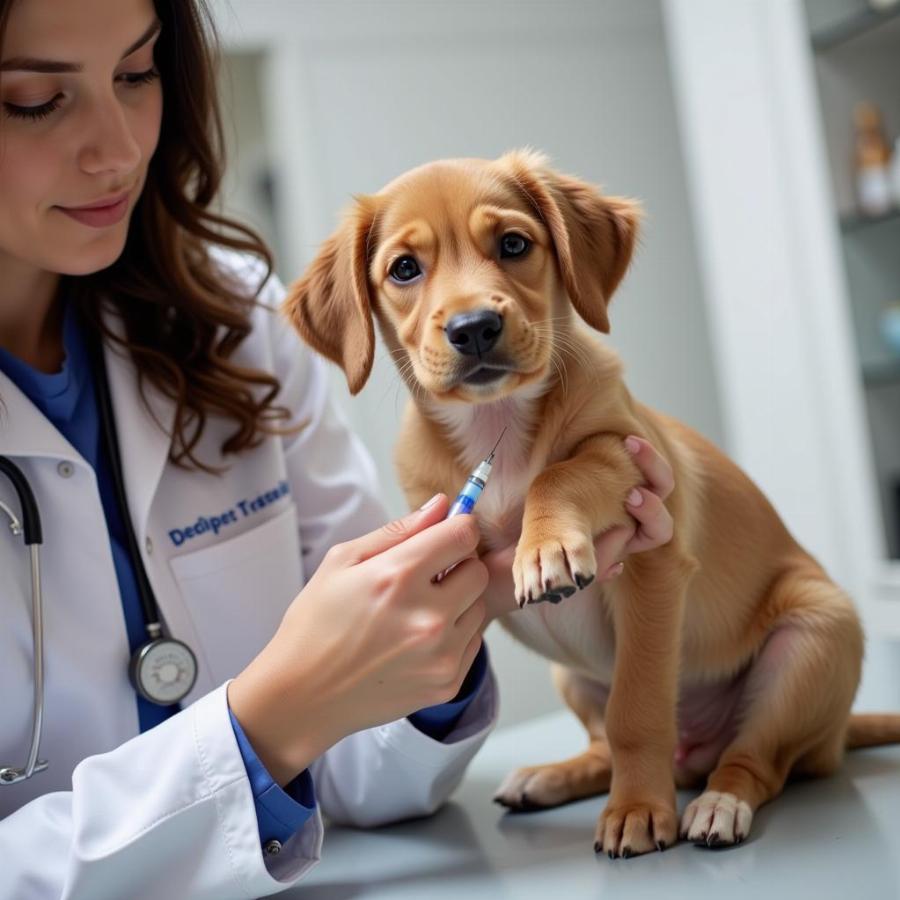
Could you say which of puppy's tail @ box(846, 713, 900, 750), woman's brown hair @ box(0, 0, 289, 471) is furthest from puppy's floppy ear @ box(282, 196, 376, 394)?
puppy's tail @ box(846, 713, 900, 750)

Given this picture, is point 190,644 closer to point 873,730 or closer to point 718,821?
point 718,821

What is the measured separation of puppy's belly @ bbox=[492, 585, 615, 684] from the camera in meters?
1.40

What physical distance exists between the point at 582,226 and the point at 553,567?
54cm

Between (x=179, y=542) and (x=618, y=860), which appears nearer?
(x=618, y=860)

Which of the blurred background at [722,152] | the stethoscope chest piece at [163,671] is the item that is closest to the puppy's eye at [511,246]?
the stethoscope chest piece at [163,671]

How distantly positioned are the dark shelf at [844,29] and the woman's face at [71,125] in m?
2.62

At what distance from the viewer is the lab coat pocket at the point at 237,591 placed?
1513 millimetres

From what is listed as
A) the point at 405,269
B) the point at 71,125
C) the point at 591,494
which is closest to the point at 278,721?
the point at 591,494

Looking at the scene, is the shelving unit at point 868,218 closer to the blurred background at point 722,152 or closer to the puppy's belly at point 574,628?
the blurred background at point 722,152

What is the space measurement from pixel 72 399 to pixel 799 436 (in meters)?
2.59

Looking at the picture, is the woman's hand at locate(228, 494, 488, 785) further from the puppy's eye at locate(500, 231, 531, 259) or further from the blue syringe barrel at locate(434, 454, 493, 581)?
the puppy's eye at locate(500, 231, 531, 259)

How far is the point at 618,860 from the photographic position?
1.16m

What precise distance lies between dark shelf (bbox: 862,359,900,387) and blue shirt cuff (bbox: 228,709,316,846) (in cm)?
278

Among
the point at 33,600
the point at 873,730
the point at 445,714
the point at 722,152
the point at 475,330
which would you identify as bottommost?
the point at 873,730
